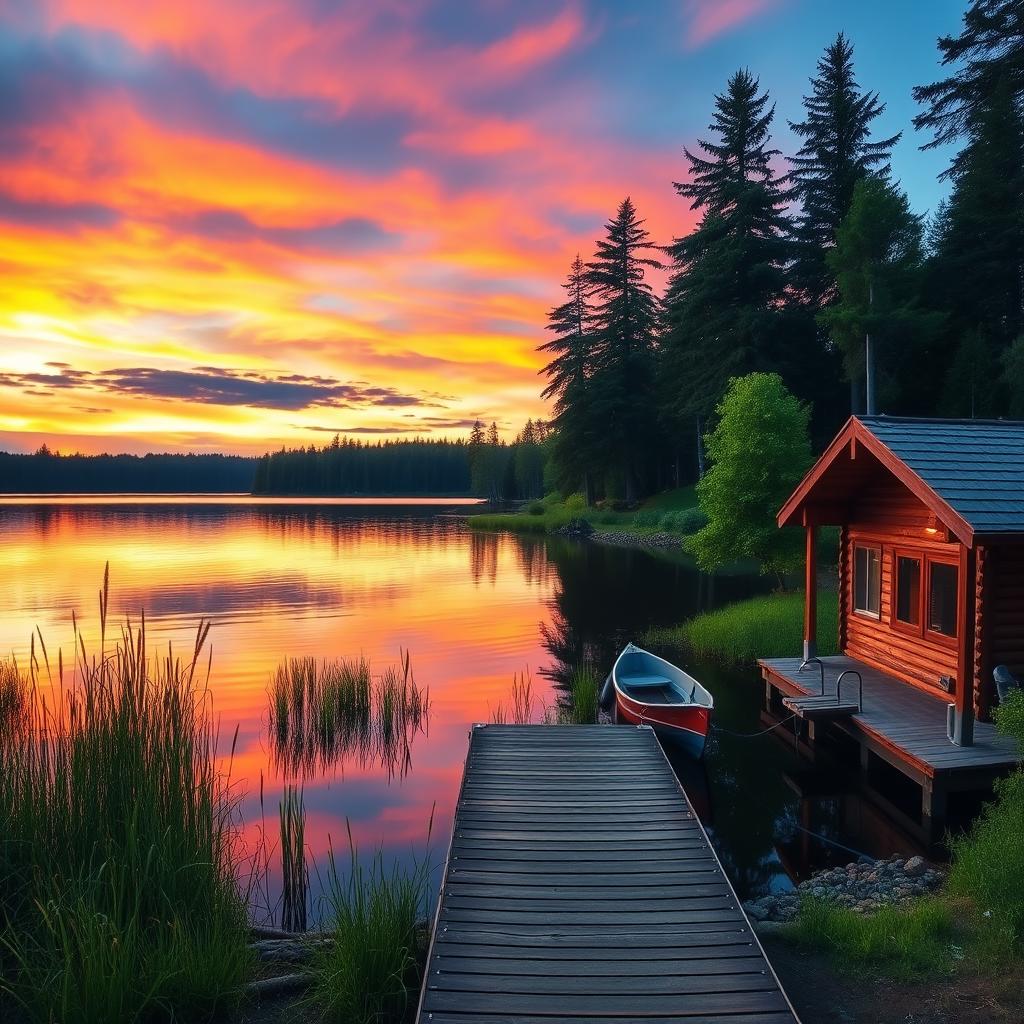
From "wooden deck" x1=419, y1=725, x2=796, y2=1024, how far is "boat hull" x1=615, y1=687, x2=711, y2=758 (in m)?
2.75

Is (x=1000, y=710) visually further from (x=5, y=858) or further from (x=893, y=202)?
(x=893, y=202)

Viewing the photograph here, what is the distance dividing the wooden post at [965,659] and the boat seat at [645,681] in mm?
5435

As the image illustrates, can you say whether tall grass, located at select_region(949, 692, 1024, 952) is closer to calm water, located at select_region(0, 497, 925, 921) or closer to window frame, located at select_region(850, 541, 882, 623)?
calm water, located at select_region(0, 497, 925, 921)

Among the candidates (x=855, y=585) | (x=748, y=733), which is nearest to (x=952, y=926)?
(x=748, y=733)

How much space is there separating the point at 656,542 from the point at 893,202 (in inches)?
985

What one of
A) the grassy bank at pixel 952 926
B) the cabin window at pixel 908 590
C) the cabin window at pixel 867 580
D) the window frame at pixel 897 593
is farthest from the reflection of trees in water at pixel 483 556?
the grassy bank at pixel 952 926

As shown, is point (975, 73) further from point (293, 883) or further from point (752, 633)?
point (293, 883)

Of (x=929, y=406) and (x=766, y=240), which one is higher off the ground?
(x=766, y=240)

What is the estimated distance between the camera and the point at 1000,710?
32.2 ft

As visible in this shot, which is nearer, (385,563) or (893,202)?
(893,202)

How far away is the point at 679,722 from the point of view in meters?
13.3

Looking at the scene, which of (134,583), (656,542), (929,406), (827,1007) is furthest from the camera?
(656,542)

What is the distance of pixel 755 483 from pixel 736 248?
29.5 metres

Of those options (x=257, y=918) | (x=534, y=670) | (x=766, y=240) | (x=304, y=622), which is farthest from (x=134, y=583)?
(x=766, y=240)
